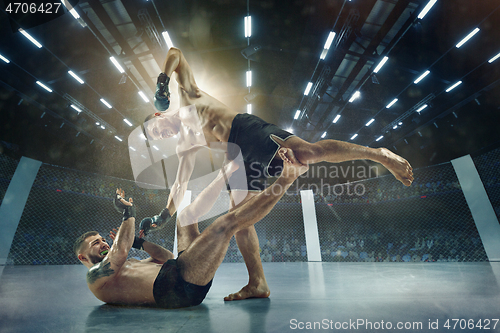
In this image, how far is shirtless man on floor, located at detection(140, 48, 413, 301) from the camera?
4.02ft

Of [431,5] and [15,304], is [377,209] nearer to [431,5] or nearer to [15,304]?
[431,5]

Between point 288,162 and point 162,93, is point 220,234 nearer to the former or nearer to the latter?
point 288,162

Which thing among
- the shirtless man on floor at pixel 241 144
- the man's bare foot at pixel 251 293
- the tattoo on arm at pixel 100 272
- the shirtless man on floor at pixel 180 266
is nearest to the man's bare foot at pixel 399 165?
the shirtless man on floor at pixel 241 144

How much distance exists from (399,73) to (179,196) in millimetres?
5360

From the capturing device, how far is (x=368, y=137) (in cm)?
752

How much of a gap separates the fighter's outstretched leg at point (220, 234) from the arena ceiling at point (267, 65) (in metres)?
3.75

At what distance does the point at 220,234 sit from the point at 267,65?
4726mm

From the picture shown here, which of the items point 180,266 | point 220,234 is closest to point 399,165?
point 220,234

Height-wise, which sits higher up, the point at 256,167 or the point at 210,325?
the point at 256,167

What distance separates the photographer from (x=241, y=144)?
4.68 ft

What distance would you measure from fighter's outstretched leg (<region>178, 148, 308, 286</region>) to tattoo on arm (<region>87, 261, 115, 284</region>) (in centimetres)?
38

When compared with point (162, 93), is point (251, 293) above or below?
below

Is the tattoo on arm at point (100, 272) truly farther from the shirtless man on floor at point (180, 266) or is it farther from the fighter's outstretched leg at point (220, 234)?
the fighter's outstretched leg at point (220, 234)

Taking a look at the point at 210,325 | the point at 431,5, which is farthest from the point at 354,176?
the point at 210,325
